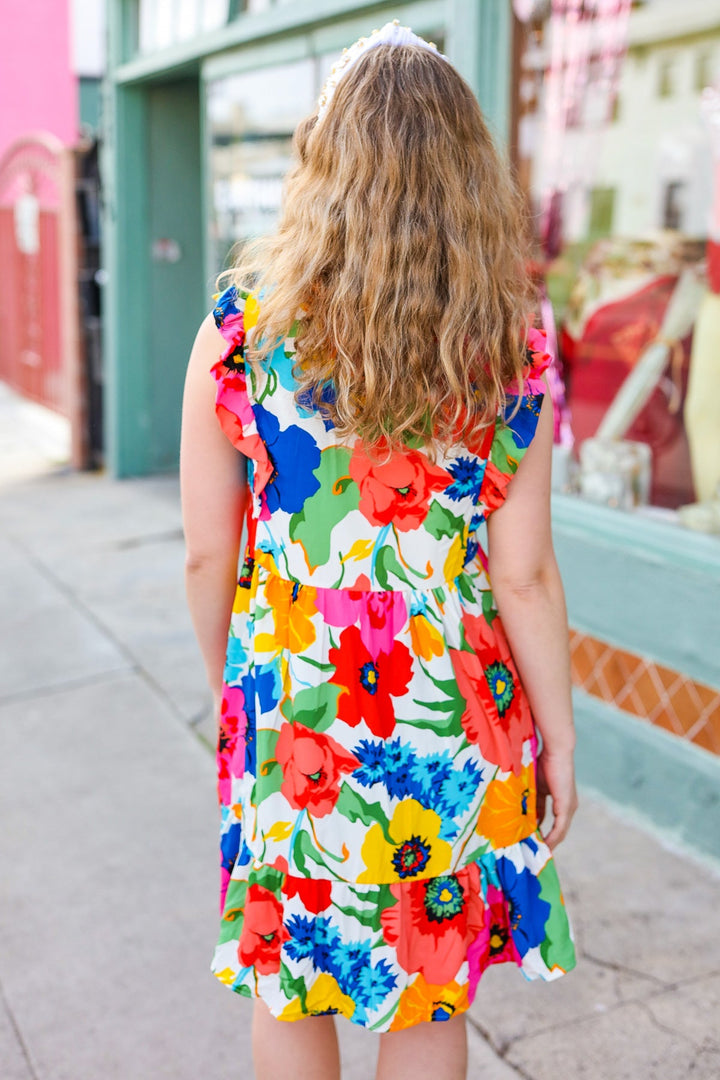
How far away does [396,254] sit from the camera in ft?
4.56

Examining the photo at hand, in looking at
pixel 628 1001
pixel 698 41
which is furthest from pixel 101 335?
pixel 628 1001

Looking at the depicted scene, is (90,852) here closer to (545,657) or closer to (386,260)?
(545,657)

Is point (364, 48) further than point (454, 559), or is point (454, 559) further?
point (454, 559)

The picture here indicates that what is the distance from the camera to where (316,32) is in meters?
4.91

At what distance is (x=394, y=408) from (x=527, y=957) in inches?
33.9

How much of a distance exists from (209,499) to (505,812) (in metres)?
0.64

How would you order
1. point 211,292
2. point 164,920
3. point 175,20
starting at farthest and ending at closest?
1. point 175,20
2. point 211,292
3. point 164,920

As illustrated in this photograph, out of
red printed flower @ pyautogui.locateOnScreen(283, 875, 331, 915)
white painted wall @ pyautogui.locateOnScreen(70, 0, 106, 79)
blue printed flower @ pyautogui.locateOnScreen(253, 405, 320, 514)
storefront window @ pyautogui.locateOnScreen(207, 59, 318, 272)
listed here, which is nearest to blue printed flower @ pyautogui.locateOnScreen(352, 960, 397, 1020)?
red printed flower @ pyautogui.locateOnScreen(283, 875, 331, 915)

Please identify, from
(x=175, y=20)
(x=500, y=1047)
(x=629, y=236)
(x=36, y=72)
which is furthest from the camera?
(x=36, y=72)

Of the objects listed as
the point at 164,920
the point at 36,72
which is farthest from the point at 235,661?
the point at 36,72

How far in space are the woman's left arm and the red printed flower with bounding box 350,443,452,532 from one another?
205mm

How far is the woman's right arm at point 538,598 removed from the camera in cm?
158

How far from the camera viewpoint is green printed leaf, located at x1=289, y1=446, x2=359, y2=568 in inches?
59.1

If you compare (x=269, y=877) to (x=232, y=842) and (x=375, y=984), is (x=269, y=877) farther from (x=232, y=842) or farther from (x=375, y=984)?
(x=375, y=984)
